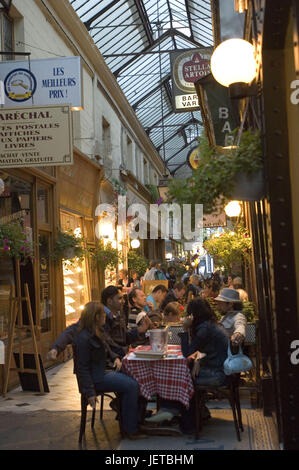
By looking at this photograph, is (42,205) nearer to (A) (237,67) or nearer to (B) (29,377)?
(B) (29,377)

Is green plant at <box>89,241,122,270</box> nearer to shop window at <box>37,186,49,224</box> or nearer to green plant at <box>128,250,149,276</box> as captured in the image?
shop window at <box>37,186,49,224</box>

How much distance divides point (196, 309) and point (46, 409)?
2.63m

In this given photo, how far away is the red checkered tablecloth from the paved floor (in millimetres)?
444

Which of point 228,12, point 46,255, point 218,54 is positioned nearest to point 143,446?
point 218,54

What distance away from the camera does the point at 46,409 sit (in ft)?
22.5

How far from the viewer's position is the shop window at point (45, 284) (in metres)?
9.96

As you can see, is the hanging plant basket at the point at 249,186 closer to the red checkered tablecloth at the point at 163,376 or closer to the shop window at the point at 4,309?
the red checkered tablecloth at the point at 163,376

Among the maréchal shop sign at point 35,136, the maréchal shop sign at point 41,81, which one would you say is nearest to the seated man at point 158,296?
the maréchal shop sign at point 35,136

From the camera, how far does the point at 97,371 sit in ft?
17.7

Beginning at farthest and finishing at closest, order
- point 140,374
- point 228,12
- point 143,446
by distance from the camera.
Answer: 1. point 228,12
2. point 140,374
3. point 143,446

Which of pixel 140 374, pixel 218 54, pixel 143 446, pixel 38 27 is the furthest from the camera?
pixel 38 27

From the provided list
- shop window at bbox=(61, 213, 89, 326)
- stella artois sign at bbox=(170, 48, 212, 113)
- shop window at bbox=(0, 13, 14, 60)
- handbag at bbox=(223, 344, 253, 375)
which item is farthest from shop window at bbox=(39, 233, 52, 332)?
stella artois sign at bbox=(170, 48, 212, 113)

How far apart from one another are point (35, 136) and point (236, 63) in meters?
3.62
